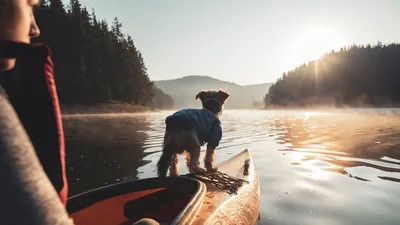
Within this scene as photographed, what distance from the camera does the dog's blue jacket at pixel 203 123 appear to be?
5777 millimetres

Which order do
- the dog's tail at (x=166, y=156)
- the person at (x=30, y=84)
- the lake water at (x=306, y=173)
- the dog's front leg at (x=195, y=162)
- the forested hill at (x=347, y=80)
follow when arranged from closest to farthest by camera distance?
the person at (x=30, y=84) → the lake water at (x=306, y=173) → the dog's tail at (x=166, y=156) → the dog's front leg at (x=195, y=162) → the forested hill at (x=347, y=80)

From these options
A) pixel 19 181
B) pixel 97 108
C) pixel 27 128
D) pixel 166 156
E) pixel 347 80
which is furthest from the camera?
pixel 347 80

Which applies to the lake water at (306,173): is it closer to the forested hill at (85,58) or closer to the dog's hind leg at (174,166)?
the dog's hind leg at (174,166)

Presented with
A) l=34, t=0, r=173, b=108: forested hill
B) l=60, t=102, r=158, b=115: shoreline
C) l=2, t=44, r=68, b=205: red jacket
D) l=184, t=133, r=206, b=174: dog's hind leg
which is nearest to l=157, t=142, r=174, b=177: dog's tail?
l=184, t=133, r=206, b=174: dog's hind leg

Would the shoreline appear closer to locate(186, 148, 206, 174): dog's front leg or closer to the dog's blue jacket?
the dog's blue jacket

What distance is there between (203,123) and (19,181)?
530 cm

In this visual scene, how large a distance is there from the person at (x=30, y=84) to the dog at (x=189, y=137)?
4.43 m

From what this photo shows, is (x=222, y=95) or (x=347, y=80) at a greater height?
(x=347, y=80)

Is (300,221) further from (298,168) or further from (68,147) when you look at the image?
(68,147)

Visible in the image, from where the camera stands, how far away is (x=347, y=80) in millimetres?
107875

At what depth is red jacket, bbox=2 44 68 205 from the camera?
981 mm

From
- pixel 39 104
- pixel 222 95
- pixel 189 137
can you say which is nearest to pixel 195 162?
pixel 189 137

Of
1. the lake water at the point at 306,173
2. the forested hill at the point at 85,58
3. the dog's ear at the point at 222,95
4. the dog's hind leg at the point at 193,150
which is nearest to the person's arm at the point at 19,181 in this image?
the lake water at the point at 306,173

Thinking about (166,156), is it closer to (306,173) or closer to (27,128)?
(306,173)
